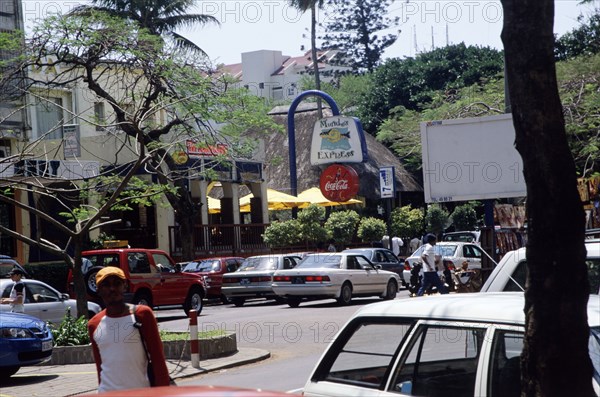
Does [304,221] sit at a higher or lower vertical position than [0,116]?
lower

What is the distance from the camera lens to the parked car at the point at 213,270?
29.0 metres

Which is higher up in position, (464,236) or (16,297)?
(464,236)

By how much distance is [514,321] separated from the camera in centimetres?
525

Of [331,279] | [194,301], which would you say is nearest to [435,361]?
Answer: [331,279]

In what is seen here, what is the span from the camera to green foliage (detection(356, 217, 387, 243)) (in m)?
38.8

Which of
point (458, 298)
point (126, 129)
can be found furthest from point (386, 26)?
point (458, 298)

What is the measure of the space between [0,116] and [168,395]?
83.4 feet

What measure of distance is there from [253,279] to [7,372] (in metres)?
13.5

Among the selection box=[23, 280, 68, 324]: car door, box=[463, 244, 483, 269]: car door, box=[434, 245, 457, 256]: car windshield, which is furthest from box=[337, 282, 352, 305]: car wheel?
box=[23, 280, 68, 324]: car door

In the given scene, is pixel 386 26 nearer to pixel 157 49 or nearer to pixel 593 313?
pixel 157 49

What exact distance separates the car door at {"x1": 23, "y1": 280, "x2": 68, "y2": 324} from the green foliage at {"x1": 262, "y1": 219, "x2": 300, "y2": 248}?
16186mm

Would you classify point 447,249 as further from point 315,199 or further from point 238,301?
point 315,199

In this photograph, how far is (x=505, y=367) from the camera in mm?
5273

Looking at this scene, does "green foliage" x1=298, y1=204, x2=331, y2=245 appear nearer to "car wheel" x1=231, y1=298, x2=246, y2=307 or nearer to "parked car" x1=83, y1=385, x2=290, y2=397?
"car wheel" x1=231, y1=298, x2=246, y2=307
